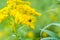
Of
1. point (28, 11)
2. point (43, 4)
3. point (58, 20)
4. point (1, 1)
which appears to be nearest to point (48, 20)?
point (58, 20)

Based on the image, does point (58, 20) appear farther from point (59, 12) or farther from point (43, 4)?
point (43, 4)

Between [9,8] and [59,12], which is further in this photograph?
[59,12]

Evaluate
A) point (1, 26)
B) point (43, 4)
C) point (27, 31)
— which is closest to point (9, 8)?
point (27, 31)

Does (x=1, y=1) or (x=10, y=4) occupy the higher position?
(x=1, y=1)

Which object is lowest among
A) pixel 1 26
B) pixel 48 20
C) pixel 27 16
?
pixel 27 16

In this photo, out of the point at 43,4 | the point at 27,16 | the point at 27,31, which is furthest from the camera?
the point at 43,4

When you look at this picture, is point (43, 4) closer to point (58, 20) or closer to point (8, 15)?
point (58, 20)

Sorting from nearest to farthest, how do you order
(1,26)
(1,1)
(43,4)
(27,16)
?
(27,16), (1,26), (43,4), (1,1)
